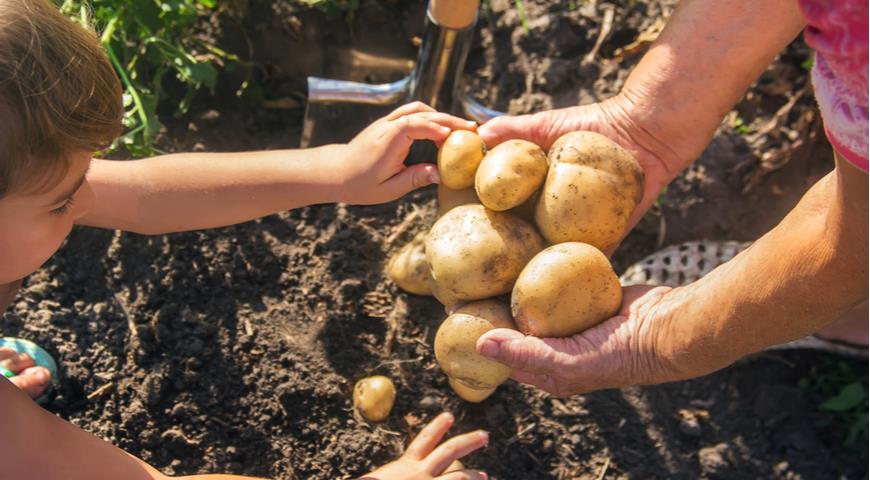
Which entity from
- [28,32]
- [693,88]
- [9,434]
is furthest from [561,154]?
[9,434]

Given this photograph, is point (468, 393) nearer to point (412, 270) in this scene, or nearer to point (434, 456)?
point (434, 456)

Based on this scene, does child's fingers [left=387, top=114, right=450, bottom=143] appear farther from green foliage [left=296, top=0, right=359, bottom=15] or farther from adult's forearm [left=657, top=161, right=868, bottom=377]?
green foliage [left=296, top=0, right=359, bottom=15]

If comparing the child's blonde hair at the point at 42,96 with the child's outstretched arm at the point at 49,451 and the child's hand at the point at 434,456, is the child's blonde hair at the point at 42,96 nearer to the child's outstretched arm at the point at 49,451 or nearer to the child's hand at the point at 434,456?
the child's outstretched arm at the point at 49,451

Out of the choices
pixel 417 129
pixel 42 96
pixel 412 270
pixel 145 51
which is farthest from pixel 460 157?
pixel 145 51

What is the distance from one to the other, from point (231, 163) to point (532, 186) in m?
0.73

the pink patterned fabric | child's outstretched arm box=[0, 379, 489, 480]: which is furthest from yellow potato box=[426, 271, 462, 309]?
the pink patterned fabric

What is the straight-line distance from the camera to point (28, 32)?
1.34m

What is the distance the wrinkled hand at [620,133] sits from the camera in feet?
6.59

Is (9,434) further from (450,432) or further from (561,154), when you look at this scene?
(561,154)

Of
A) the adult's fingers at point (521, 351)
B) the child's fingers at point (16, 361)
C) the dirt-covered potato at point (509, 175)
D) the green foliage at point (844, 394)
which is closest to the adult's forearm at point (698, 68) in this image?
the dirt-covered potato at point (509, 175)

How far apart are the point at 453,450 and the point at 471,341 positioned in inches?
14.0

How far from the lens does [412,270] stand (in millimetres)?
2203

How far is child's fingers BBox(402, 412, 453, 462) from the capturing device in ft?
6.50

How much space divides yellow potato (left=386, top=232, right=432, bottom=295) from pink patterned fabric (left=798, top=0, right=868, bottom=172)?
122 centimetres
